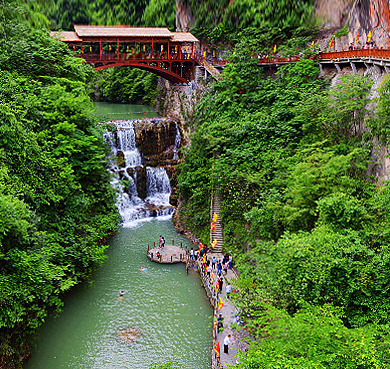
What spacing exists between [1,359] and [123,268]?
34.2 ft

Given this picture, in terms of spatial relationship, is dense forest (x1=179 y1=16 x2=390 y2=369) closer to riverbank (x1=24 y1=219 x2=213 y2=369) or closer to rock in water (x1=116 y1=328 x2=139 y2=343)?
riverbank (x1=24 y1=219 x2=213 y2=369)

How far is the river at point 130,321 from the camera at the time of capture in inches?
685

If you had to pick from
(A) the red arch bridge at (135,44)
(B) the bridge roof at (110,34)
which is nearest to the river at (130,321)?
(A) the red arch bridge at (135,44)

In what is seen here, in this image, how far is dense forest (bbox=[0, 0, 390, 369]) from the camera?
1397cm

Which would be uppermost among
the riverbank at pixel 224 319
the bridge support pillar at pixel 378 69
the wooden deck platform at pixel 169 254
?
the bridge support pillar at pixel 378 69

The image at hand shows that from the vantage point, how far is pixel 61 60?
87.6 ft

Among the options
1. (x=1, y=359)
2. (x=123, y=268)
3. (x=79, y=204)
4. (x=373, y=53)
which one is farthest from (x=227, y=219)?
(x=1, y=359)

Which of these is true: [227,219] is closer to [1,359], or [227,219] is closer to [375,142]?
[375,142]

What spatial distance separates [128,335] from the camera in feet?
61.8

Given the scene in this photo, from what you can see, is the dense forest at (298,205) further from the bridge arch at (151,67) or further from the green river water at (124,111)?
the green river water at (124,111)

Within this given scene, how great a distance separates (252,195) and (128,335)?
11430 mm

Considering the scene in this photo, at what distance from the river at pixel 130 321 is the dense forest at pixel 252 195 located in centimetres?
137

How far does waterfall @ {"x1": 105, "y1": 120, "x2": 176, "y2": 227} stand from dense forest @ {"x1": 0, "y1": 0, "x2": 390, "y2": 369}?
10.4 ft

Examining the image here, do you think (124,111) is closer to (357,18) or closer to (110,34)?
(110,34)
